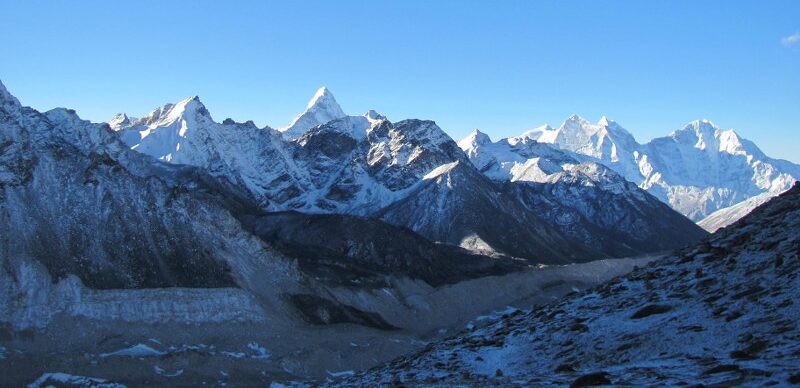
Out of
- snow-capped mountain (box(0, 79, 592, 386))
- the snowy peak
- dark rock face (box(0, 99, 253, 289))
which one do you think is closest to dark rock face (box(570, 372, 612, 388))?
snow-capped mountain (box(0, 79, 592, 386))

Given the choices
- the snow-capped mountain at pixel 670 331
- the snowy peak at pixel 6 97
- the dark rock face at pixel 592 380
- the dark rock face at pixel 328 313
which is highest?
the snowy peak at pixel 6 97

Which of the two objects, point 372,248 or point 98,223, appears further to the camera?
point 372,248

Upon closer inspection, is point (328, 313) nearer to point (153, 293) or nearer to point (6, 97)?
point (153, 293)

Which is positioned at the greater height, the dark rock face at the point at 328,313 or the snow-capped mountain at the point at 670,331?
the dark rock face at the point at 328,313

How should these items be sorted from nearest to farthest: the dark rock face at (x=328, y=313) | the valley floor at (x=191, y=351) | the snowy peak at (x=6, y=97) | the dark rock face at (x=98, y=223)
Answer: the valley floor at (x=191, y=351), the dark rock face at (x=98, y=223), the dark rock face at (x=328, y=313), the snowy peak at (x=6, y=97)

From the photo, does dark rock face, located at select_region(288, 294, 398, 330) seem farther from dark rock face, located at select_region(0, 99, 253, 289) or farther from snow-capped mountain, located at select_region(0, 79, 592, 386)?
dark rock face, located at select_region(0, 99, 253, 289)

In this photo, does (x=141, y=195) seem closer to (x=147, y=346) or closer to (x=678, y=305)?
(x=147, y=346)

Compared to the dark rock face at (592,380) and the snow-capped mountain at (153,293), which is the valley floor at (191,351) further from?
the dark rock face at (592,380)

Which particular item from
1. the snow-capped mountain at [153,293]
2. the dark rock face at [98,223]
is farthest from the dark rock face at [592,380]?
the dark rock face at [98,223]

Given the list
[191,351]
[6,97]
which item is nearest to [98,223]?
[191,351]

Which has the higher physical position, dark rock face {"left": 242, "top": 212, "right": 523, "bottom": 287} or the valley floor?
dark rock face {"left": 242, "top": 212, "right": 523, "bottom": 287}
